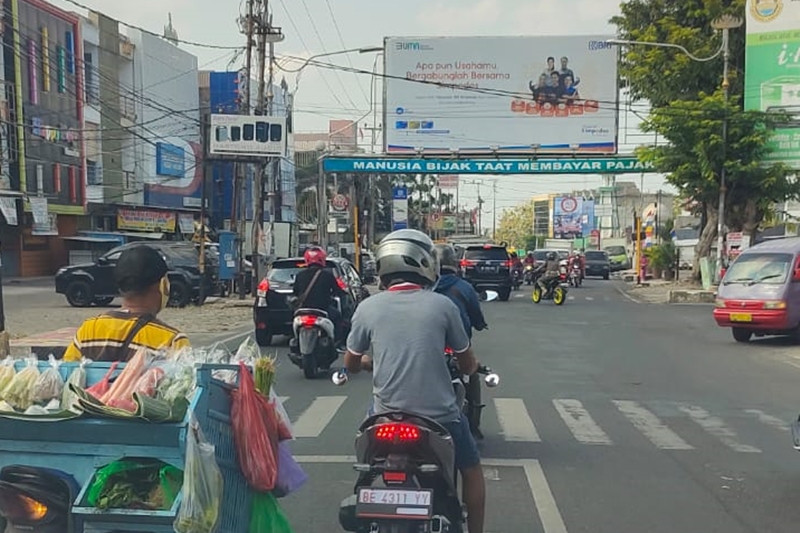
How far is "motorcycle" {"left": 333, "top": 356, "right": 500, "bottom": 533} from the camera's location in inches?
150

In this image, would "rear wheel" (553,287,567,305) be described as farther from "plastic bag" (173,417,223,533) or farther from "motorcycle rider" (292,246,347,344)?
"plastic bag" (173,417,223,533)

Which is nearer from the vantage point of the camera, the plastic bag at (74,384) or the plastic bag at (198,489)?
the plastic bag at (198,489)

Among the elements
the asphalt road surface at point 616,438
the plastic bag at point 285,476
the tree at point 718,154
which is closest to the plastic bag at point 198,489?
the plastic bag at point 285,476

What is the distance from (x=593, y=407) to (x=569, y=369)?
3087 mm

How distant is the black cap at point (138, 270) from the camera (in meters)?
3.95

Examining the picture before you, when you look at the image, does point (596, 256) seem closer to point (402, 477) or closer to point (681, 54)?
point (681, 54)

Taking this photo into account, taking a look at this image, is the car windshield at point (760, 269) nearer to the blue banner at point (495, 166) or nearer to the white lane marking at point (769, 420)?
the white lane marking at point (769, 420)

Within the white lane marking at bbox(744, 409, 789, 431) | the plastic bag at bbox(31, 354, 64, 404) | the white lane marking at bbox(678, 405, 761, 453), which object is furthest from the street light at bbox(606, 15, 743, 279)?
the plastic bag at bbox(31, 354, 64, 404)

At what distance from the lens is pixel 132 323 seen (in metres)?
3.92

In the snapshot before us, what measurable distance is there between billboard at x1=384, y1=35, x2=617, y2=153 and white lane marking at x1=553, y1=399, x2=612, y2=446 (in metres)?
26.1

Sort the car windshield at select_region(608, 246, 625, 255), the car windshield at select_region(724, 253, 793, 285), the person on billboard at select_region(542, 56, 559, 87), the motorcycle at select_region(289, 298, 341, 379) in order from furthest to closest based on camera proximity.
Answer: the car windshield at select_region(608, 246, 625, 255), the person on billboard at select_region(542, 56, 559, 87), the car windshield at select_region(724, 253, 793, 285), the motorcycle at select_region(289, 298, 341, 379)

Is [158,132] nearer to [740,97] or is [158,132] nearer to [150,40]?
[150,40]

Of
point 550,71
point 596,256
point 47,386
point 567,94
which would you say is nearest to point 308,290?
point 47,386

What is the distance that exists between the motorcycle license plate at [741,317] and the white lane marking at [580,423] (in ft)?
24.4
